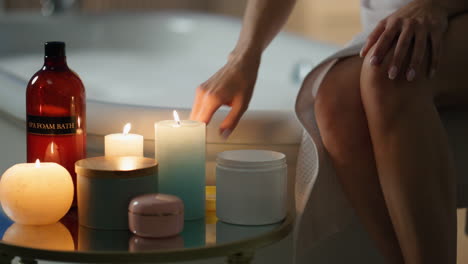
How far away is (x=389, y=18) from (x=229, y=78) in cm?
26

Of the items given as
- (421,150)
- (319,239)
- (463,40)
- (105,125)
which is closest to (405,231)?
(421,150)

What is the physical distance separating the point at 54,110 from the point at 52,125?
→ 0.02m

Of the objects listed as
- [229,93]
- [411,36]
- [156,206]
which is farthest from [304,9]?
[156,206]

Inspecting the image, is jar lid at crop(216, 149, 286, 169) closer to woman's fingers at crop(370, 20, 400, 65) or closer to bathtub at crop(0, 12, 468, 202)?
woman's fingers at crop(370, 20, 400, 65)

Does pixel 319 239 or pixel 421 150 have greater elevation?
pixel 421 150

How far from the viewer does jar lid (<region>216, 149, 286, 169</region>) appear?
0.93 m

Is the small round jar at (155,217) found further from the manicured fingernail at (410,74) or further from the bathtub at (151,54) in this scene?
the bathtub at (151,54)

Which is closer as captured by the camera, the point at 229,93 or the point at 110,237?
the point at 110,237

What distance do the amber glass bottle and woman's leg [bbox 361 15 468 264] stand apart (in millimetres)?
379

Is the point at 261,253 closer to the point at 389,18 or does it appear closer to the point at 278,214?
the point at 278,214

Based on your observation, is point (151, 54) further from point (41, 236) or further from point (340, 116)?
point (41, 236)

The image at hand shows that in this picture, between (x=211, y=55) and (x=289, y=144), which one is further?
(x=211, y=55)

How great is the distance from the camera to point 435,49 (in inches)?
39.9

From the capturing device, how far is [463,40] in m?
1.07
